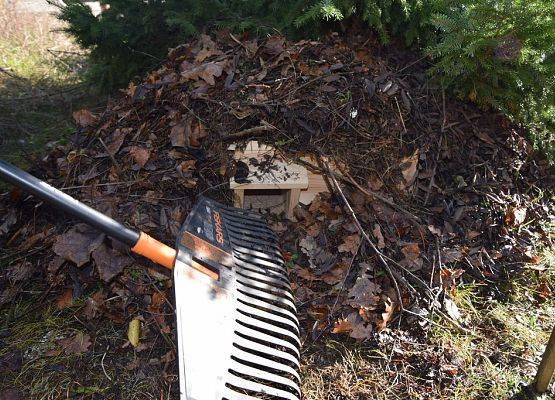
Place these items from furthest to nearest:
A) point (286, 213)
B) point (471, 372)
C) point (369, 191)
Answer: point (286, 213) → point (369, 191) → point (471, 372)

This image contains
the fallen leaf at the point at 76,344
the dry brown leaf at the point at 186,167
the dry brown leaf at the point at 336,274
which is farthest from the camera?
the dry brown leaf at the point at 186,167

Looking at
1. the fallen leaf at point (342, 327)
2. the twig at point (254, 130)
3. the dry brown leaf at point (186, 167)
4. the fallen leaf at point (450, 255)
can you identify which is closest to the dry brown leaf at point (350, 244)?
the fallen leaf at point (342, 327)

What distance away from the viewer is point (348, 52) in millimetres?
3045

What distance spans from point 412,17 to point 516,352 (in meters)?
2.15

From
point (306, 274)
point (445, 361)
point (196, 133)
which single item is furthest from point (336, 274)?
point (196, 133)

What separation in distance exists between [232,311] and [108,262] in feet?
2.38

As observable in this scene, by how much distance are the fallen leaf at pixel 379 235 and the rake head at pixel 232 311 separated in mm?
573

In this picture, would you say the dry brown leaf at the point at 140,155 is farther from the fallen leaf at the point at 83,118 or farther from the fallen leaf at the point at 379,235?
the fallen leaf at the point at 379,235

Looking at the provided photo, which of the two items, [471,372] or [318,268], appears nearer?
[471,372]

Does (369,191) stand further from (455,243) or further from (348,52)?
(348,52)

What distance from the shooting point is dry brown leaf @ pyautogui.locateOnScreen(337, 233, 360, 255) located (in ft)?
8.41

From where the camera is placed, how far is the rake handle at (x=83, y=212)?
1.82 metres

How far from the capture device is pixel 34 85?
14.8ft

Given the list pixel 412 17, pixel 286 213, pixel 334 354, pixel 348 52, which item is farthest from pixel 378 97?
pixel 334 354
